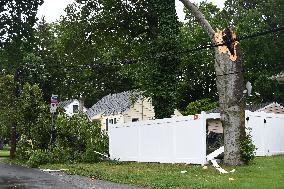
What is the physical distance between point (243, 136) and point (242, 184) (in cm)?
627

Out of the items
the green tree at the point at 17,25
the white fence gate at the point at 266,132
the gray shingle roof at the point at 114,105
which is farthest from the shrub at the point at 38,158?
the gray shingle roof at the point at 114,105

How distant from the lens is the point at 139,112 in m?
45.2

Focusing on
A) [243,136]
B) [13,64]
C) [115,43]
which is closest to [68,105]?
[115,43]

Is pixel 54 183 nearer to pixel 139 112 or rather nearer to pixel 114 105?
pixel 139 112

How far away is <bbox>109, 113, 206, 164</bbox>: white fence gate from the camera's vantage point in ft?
66.7

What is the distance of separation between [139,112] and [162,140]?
22.5m

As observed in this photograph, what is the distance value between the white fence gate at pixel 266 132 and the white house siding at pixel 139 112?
18.9m

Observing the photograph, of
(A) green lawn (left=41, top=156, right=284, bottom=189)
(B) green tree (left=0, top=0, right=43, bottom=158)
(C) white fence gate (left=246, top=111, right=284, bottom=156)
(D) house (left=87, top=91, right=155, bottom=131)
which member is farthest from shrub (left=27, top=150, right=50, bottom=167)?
(D) house (left=87, top=91, right=155, bottom=131)

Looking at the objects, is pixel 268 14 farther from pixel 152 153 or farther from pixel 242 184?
pixel 242 184

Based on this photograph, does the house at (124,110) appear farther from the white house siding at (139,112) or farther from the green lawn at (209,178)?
the green lawn at (209,178)

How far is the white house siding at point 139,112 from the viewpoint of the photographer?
145 feet

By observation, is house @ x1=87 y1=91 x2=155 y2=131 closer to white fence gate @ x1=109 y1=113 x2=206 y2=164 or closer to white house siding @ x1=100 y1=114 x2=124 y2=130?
white house siding @ x1=100 y1=114 x2=124 y2=130

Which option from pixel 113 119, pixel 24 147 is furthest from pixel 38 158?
pixel 113 119

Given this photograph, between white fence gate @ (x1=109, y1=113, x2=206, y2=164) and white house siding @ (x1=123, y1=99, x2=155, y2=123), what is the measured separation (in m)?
16.3
